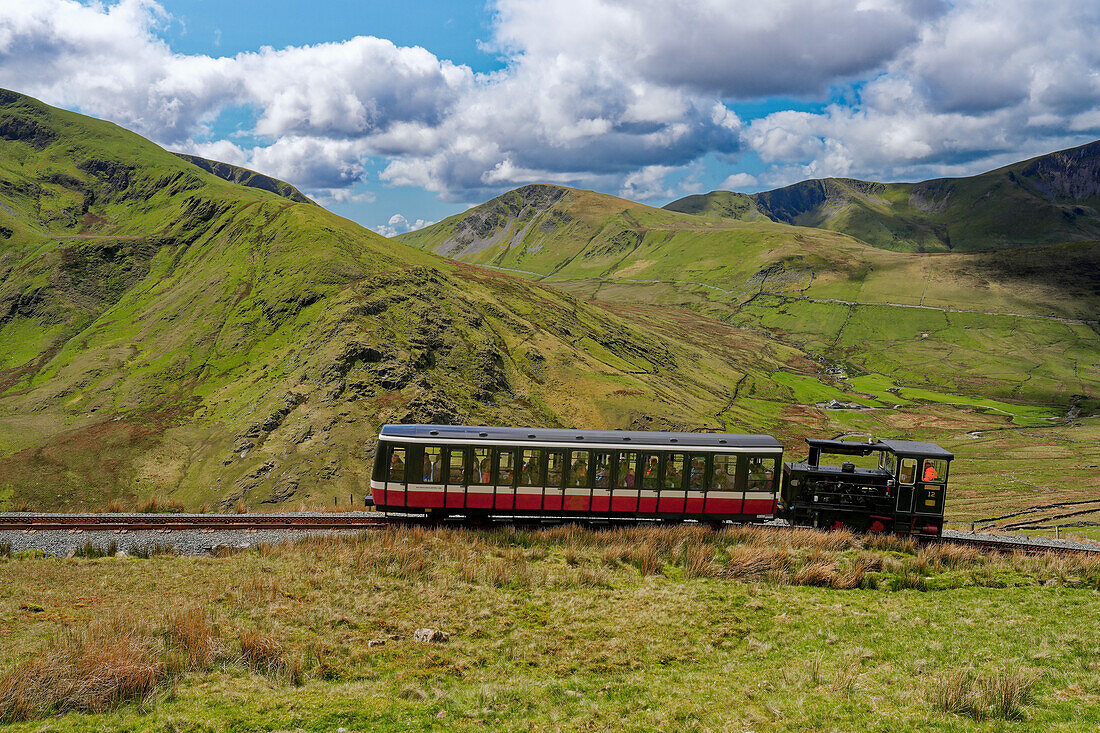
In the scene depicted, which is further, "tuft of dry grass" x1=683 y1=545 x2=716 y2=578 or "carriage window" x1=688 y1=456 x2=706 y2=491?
"carriage window" x1=688 y1=456 x2=706 y2=491

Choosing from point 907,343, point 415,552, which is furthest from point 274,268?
point 907,343

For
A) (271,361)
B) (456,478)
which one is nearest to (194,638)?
(456,478)

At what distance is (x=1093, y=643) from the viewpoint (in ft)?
42.9

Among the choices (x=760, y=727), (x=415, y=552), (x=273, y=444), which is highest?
(x=760, y=727)

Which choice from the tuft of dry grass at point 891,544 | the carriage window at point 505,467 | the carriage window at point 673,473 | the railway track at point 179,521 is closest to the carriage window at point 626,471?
the carriage window at point 673,473

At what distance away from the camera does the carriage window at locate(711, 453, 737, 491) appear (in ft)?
82.4

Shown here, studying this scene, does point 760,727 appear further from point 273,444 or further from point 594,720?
point 273,444

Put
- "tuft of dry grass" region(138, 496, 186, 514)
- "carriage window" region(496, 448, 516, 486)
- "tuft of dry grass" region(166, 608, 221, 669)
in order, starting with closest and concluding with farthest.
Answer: "tuft of dry grass" region(166, 608, 221, 669) → "carriage window" region(496, 448, 516, 486) → "tuft of dry grass" region(138, 496, 186, 514)

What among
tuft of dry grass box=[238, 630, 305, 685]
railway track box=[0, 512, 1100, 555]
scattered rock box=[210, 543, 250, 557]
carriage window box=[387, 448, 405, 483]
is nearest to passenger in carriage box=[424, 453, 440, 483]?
carriage window box=[387, 448, 405, 483]

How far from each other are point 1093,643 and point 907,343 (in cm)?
19369

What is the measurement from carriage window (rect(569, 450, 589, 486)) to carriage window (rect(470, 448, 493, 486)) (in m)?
3.21

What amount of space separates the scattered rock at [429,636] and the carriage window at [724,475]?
14259 mm

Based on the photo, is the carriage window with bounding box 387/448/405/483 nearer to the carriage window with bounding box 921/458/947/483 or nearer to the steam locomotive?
the steam locomotive

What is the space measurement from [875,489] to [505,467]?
15.4 meters
